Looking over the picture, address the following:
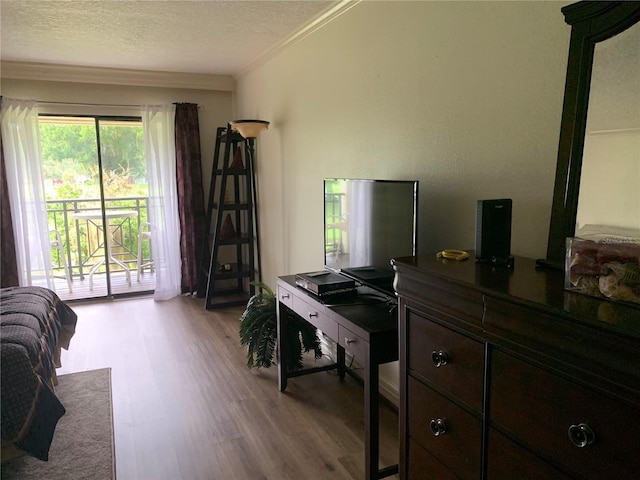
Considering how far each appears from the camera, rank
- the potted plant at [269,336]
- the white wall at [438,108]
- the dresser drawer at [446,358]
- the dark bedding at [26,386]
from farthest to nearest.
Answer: the potted plant at [269,336] → the dark bedding at [26,386] → the white wall at [438,108] → the dresser drawer at [446,358]

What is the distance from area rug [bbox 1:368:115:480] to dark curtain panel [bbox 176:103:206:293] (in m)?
2.37

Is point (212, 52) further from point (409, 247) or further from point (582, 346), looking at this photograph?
point (582, 346)

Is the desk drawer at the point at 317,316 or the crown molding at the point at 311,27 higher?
the crown molding at the point at 311,27

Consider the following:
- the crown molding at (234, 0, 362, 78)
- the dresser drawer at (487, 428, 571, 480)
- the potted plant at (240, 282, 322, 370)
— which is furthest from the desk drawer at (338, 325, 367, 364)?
the crown molding at (234, 0, 362, 78)

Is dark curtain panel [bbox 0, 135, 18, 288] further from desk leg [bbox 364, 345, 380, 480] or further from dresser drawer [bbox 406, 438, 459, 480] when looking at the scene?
dresser drawer [bbox 406, 438, 459, 480]

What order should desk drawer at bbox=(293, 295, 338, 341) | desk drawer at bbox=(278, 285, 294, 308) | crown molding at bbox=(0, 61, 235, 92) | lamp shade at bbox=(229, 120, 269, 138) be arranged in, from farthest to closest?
crown molding at bbox=(0, 61, 235, 92) < lamp shade at bbox=(229, 120, 269, 138) < desk drawer at bbox=(278, 285, 294, 308) < desk drawer at bbox=(293, 295, 338, 341)

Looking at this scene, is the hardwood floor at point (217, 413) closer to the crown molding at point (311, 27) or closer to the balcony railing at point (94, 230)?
the balcony railing at point (94, 230)

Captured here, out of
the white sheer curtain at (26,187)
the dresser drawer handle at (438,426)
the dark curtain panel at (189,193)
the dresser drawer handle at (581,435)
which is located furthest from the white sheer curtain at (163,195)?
the dresser drawer handle at (581,435)

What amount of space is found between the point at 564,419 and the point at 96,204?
5.60 m

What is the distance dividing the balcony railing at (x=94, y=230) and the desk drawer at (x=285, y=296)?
3.24 meters

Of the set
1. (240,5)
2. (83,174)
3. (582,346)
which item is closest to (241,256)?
(83,174)

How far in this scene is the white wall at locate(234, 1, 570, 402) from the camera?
1757 mm

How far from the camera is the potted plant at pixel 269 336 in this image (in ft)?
10.2

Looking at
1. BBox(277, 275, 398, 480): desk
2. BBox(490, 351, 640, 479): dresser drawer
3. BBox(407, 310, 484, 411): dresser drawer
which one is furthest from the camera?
BBox(277, 275, 398, 480): desk
